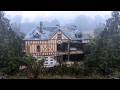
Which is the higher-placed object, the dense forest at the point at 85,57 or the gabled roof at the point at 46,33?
the gabled roof at the point at 46,33

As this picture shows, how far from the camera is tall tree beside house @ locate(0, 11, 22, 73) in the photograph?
14.5ft

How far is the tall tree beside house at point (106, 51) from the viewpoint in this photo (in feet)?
14.6

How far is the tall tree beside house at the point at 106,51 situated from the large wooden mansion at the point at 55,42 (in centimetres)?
16

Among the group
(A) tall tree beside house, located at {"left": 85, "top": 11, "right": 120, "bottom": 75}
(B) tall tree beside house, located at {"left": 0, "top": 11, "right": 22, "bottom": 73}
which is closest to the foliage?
(B) tall tree beside house, located at {"left": 0, "top": 11, "right": 22, "bottom": 73}

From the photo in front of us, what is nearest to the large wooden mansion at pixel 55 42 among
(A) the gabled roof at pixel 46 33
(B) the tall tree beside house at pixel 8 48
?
(A) the gabled roof at pixel 46 33

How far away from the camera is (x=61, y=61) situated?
448cm

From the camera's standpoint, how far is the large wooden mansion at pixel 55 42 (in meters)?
4.40

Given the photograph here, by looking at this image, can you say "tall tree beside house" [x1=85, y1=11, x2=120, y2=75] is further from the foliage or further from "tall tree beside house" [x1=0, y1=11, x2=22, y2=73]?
"tall tree beside house" [x1=0, y1=11, x2=22, y2=73]

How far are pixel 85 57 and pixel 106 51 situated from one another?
301 mm

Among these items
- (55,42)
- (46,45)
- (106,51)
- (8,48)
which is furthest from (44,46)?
(106,51)

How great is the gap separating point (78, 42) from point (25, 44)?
0.72 meters

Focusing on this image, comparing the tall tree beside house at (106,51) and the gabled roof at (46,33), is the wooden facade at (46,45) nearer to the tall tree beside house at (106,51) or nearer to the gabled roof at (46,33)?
the gabled roof at (46,33)

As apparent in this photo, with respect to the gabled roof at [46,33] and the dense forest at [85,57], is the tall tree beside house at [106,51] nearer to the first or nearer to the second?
the dense forest at [85,57]
